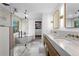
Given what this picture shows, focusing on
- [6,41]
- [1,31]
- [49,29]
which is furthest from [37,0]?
[49,29]

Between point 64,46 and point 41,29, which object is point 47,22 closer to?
point 41,29

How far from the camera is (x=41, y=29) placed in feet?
39.9

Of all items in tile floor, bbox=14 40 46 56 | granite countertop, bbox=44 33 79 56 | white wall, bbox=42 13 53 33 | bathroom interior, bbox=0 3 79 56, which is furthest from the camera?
white wall, bbox=42 13 53 33

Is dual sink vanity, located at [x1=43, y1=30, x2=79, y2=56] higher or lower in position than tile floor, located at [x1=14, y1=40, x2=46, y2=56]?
higher

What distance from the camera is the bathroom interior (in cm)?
268

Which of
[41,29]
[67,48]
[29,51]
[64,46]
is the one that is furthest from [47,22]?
[67,48]

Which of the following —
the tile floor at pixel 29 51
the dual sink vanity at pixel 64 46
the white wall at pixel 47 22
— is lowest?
the tile floor at pixel 29 51

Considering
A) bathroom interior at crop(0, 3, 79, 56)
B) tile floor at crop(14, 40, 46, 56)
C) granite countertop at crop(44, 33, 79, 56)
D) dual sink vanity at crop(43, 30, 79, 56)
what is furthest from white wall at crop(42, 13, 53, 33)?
granite countertop at crop(44, 33, 79, 56)

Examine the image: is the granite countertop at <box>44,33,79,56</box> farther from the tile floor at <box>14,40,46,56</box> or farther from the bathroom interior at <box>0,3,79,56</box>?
the tile floor at <box>14,40,46,56</box>

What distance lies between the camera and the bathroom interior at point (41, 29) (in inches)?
105

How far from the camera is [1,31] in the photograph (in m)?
3.56

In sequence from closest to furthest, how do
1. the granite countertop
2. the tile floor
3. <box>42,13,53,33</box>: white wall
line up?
the granite countertop → the tile floor → <box>42,13,53,33</box>: white wall

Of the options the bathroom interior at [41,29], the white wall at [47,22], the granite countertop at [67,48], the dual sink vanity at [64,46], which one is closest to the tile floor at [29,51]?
the bathroom interior at [41,29]

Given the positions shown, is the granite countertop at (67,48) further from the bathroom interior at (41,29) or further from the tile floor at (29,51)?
the tile floor at (29,51)
